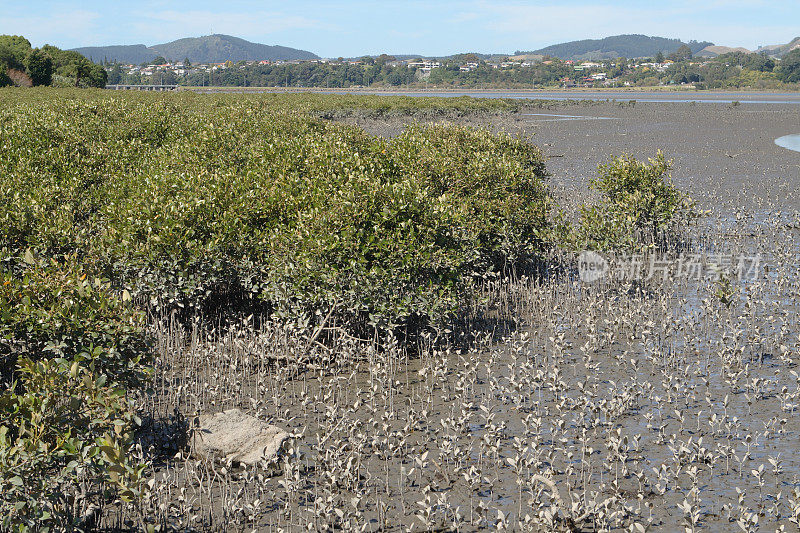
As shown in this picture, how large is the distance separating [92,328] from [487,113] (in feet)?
223

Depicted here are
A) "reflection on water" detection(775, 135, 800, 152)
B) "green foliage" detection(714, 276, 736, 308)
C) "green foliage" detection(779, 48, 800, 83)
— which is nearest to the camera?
"green foliage" detection(714, 276, 736, 308)

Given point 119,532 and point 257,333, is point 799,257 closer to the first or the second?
point 257,333

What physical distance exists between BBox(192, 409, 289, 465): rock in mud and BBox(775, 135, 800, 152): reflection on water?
42399 millimetres

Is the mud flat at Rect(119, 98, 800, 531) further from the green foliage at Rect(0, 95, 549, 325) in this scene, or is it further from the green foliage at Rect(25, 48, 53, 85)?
the green foliage at Rect(25, 48, 53, 85)

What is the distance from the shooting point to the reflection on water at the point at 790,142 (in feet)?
145

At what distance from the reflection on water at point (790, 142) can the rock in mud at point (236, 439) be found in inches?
1669

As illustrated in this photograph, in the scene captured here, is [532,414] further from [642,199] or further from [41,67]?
[41,67]

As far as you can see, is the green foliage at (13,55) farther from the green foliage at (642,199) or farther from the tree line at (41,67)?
the green foliage at (642,199)

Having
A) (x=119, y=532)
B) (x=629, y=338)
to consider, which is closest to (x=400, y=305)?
(x=629, y=338)

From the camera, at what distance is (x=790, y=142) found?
47.7 metres

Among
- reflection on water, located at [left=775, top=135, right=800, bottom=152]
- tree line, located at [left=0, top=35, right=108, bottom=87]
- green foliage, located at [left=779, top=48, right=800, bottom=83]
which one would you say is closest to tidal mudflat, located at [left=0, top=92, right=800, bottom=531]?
reflection on water, located at [left=775, top=135, right=800, bottom=152]

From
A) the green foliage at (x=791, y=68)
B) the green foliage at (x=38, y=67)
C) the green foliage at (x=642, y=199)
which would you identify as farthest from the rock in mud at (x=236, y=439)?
the green foliage at (x=791, y=68)

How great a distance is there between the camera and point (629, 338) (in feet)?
42.4

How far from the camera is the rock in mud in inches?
331
